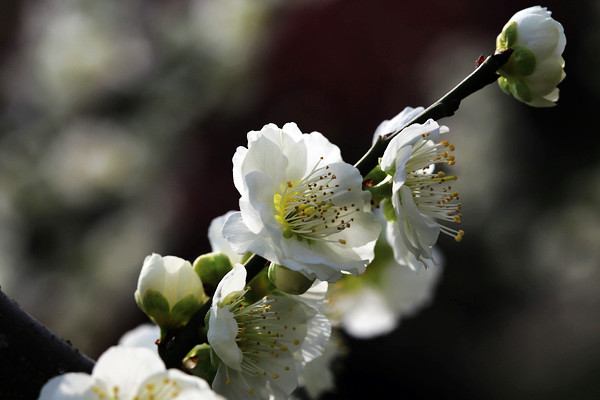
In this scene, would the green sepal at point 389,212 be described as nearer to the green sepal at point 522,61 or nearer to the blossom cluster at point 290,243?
the blossom cluster at point 290,243

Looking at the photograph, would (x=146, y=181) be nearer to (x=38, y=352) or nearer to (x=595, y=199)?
(x=595, y=199)

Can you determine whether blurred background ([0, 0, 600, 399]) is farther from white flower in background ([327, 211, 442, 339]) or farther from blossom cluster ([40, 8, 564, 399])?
blossom cluster ([40, 8, 564, 399])

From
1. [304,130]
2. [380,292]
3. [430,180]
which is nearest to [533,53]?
[430,180]

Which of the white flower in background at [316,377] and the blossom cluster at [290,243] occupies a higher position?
the blossom cluster at [290,243]

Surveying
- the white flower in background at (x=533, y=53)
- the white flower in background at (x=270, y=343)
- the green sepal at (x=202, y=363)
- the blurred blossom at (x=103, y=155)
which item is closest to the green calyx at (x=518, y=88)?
the white flower in background at (x=533, y=53)

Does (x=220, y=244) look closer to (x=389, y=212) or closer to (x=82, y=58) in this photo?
(x=389, y=212)
